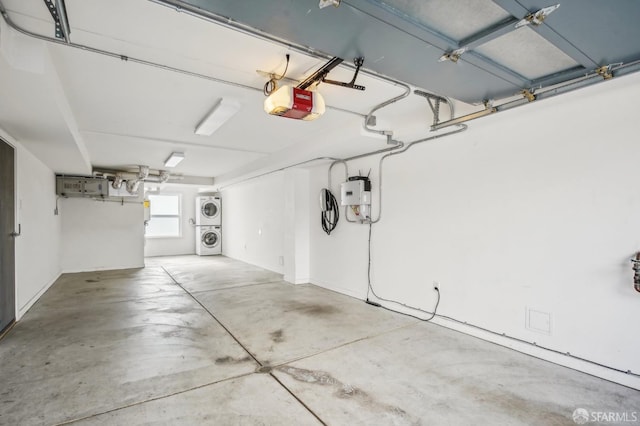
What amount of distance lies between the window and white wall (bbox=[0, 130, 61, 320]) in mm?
3824

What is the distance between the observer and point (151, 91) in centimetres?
296

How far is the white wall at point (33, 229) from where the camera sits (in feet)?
12.4

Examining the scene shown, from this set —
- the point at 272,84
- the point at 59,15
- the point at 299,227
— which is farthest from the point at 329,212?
the point at 59,15

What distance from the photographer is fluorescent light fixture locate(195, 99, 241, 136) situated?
10.6 ft

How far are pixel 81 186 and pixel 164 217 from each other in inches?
134

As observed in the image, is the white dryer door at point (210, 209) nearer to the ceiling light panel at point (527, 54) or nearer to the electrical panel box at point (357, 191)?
the electrical panel box at point (357, 191)

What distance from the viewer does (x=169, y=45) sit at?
217 cm

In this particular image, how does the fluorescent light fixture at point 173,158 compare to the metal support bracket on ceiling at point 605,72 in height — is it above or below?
above

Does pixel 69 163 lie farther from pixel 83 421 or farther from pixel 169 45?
pixel 83 421

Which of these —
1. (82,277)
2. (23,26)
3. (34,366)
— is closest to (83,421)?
(34,366)

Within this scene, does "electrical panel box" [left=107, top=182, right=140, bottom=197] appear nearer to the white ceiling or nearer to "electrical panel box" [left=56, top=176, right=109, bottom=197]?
"electrical panel box" [left=56, top=176, right=109, bottom=197]

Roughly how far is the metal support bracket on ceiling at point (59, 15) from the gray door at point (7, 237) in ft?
7.51

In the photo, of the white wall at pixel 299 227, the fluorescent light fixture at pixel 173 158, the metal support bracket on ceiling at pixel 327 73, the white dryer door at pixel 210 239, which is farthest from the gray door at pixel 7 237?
the white dryer door at pixel 210 239

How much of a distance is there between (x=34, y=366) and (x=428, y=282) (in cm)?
369
